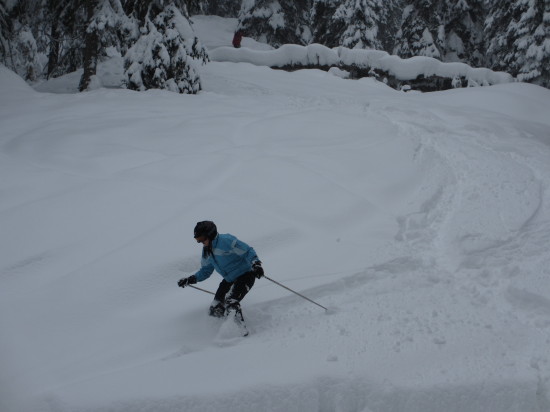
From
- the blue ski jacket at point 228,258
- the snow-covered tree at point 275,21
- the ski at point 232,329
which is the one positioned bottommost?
the ski at point 232,329

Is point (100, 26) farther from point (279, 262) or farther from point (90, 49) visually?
point (279, 262)

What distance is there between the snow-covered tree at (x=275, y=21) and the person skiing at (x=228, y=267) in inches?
940

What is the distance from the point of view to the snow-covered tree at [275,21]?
25797 mm

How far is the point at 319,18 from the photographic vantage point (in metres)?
27.4

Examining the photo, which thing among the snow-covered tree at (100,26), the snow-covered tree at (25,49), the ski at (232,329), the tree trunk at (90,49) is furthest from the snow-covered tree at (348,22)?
the ski at (232,329)

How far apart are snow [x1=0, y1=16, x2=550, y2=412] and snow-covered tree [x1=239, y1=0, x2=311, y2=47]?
16480 millimetres

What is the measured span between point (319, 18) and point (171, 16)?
1603cm

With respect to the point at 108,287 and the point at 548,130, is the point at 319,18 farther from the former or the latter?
the point at 108,287

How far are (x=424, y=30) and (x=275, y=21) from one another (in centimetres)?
852

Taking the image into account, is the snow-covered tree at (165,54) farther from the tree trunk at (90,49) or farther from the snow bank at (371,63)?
the snow bank at (371,63)

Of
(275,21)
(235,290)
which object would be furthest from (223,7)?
(235,290)

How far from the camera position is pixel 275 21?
26.1 meters

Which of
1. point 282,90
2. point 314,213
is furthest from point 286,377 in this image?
point 282,90

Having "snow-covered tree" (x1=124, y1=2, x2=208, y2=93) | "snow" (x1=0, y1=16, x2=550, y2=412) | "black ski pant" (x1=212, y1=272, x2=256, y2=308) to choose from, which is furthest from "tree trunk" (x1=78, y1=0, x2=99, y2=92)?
"black ski pant" (x1=212, y1=272, x2=256, y2=308)
